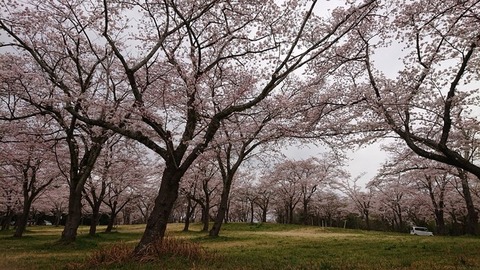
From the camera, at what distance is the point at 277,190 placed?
59406 millimetres

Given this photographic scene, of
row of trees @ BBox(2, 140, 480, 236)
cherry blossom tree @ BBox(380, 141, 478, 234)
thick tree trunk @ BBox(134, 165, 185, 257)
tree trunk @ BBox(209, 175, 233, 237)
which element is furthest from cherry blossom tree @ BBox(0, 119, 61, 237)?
cherry blossom tree @ BBox(380, 141, 478, 234)

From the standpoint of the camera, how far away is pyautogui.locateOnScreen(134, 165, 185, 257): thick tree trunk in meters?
10.8

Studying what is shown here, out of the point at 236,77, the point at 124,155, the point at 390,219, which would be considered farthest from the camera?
the point at 390,219

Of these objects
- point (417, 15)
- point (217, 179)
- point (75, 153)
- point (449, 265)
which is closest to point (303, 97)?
point (417, 15)

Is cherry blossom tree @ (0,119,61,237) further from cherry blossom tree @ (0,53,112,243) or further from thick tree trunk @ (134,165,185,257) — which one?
thick tree trunk @ (134,165,185,257)

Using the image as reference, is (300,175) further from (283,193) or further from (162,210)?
(162,210)

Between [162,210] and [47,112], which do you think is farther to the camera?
[47,112]

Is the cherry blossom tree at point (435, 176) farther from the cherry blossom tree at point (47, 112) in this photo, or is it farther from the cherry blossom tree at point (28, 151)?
the cherry blossom tree at point (28, 151)

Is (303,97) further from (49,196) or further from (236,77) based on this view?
(49,196)

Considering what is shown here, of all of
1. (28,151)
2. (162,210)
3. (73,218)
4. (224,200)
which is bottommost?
(73,218)

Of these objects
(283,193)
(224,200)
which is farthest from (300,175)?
(224,200)

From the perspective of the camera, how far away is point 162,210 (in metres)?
11.2

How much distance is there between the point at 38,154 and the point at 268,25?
18.6m

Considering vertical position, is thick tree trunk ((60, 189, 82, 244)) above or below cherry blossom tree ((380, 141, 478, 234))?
below
